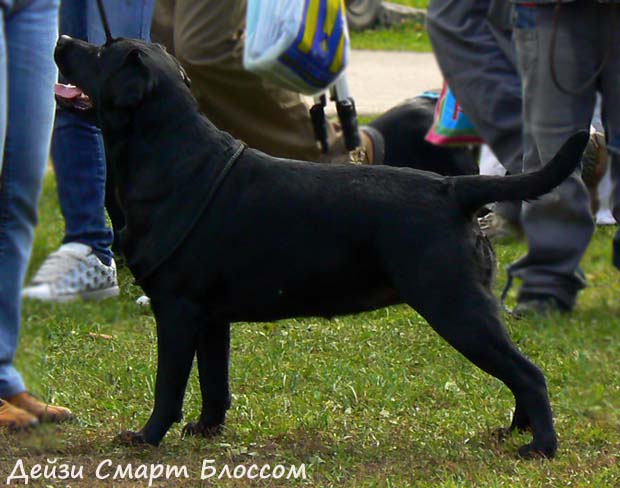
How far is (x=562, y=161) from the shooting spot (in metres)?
3.86

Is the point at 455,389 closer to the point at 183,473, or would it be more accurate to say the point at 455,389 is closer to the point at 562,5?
the point at 183,473

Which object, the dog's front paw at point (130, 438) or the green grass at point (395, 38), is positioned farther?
the green grass at point (395, 38)

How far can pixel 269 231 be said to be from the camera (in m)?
3.90

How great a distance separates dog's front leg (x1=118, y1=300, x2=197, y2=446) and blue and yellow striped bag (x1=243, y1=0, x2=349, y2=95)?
7.62 ft

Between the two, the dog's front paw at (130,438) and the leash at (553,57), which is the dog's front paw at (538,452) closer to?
the dog's front paw at (130,438)

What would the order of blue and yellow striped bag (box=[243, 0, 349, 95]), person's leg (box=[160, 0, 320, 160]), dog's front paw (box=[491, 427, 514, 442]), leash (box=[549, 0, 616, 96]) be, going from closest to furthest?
dog's front paw (box=[491, 427, 514, 442]), leash (box=[549, 0, 616, 96]), blue and yellow striped bag (box=[243, 0, 349, 95]), person's leg (box=[160, 0, 320, 160])

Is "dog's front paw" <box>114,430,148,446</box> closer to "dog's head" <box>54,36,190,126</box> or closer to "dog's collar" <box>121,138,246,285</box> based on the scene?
"dog's collar" <box>121,138,246,285</box>

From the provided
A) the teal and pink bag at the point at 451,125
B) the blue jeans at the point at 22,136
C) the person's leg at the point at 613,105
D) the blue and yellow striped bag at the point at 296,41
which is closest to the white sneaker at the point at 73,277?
the blue jeans at the point at 22,136

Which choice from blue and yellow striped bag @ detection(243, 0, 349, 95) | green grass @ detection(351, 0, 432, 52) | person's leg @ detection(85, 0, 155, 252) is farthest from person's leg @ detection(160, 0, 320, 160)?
green grass @ detection(351, 0, 432, 52)

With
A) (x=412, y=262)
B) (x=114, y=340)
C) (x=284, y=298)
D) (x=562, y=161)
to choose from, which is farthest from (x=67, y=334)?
(x=562, y=161)

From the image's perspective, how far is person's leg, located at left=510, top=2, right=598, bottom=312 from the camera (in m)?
5.39

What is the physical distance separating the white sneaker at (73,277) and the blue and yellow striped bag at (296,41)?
4.26 feet

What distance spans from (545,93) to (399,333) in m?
1.14

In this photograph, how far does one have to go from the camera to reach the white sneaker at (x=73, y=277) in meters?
4.82
